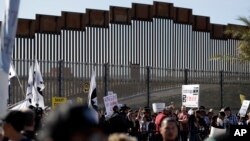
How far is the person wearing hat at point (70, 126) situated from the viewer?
8.92 ft

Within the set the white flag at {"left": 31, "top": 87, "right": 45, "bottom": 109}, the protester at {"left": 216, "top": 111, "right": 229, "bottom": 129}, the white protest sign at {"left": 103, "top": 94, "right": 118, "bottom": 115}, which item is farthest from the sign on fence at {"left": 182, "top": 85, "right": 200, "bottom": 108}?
the white flag at {"left": 31, "top": 87, "right": 45, "bottom": 109}

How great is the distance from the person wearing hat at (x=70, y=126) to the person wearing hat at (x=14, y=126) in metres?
2.75

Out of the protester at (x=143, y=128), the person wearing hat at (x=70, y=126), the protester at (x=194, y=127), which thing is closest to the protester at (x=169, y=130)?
the person wearing hat at (x=70, y=126)

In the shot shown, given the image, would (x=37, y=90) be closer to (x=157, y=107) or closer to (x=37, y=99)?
(x=37, y=99)

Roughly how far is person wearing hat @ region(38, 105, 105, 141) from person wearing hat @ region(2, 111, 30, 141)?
2754 mm

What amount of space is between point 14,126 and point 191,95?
15775 millimetres

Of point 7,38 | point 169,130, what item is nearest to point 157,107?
point 7,38

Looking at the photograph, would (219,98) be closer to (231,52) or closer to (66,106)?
(231,52)

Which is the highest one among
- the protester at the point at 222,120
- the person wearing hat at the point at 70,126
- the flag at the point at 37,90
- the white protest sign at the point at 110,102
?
the person wearing hat at the point at 70,126

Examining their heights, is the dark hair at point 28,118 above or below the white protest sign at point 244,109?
above

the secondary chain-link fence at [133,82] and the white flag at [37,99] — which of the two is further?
the secondary chain-link fence at [133,82]

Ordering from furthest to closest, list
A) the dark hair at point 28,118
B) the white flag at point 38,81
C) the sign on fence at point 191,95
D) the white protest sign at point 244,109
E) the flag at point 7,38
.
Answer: the white protest sign at point 244,109
the sign on fence at point 191,95
the white flag at point 38,81
the flag at point 7,38
the dark hair at point 28,118

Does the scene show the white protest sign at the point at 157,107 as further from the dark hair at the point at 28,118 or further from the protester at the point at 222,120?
the dark hair at the point at 28,118

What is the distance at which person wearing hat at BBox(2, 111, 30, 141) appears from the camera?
18.1 feet
